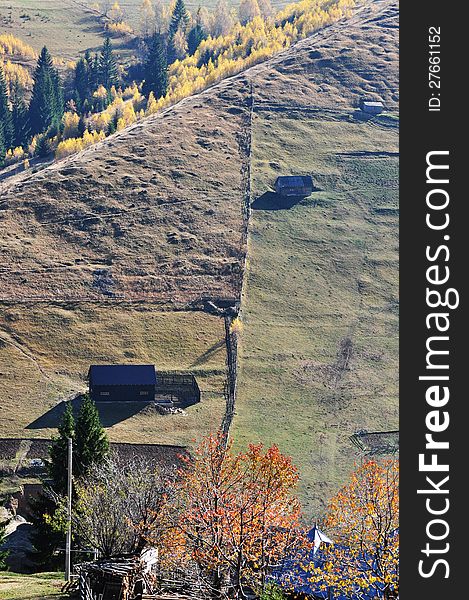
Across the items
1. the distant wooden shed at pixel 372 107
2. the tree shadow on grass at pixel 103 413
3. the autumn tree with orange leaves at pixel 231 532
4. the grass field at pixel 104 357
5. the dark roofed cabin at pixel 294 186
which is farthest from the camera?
the distant wooden shed at pixel 372 107

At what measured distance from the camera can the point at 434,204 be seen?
18984mm

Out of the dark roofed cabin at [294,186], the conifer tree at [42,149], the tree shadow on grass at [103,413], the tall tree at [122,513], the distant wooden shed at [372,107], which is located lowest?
the tree shadow on grass at [103,413]

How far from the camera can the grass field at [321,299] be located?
338 feet

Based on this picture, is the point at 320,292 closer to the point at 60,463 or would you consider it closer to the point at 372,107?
the point at 372,107

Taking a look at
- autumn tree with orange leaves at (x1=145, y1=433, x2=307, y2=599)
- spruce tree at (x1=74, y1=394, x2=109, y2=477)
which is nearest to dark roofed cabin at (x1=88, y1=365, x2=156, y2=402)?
spruce tree at (x1=74, y1=394, x2=109, y2=477)

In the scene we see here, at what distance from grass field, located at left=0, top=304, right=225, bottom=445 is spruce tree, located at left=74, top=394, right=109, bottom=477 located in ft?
112

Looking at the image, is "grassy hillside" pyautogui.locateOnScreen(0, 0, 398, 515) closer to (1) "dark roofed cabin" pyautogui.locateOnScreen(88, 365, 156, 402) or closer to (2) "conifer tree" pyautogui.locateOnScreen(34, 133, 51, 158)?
(1) "dark roofed cabin" pyautogui.locateOnScreen(88, 365, 156, 402)

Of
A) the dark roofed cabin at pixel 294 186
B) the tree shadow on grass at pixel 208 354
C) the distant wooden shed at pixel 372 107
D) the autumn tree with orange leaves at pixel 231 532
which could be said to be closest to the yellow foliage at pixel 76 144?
the dark roofed cabin at pixel 294 186

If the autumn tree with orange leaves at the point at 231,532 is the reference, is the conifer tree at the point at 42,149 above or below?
above

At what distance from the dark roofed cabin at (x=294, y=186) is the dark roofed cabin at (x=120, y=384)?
191ft

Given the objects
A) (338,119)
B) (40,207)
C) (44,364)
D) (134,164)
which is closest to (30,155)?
(134,164)

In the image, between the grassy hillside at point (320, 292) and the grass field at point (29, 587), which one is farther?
the grassy hillside at point (320, 292)

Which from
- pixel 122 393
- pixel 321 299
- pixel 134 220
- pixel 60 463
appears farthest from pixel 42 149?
pixel 60 463

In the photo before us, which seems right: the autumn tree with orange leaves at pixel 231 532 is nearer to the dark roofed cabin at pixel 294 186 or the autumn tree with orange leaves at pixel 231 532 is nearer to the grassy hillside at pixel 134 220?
the grassy hillside at pixel 134 220
